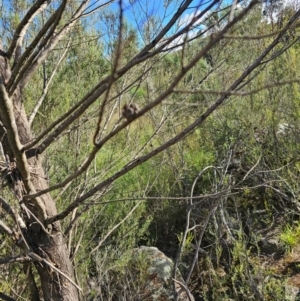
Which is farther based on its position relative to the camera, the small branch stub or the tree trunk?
the tree trunk

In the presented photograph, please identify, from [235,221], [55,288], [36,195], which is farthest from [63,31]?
[235,221]

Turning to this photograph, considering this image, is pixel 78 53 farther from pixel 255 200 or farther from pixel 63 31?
pixel 255 200

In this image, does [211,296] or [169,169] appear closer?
[211,296]

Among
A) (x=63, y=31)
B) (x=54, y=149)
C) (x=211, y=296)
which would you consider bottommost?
(x=211, y=296)

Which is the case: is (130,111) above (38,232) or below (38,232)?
above

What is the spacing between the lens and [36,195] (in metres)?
1.34

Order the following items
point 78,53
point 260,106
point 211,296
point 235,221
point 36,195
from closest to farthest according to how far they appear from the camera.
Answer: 1. point 36,195
2. point 78,53
3. point 211,296
4. point 235,221
5. point 260,106

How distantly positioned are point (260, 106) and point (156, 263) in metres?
2.11

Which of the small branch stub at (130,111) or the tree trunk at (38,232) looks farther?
the tree trunk at (38,232)

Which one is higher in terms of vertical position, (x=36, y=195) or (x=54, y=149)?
(x=54, y=149)

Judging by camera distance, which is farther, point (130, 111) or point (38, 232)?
point (38, 232)

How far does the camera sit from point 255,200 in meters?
5.10

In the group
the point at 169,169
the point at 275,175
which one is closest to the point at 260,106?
the point at 275,175

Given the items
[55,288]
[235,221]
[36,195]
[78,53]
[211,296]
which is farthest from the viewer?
[235,221]
